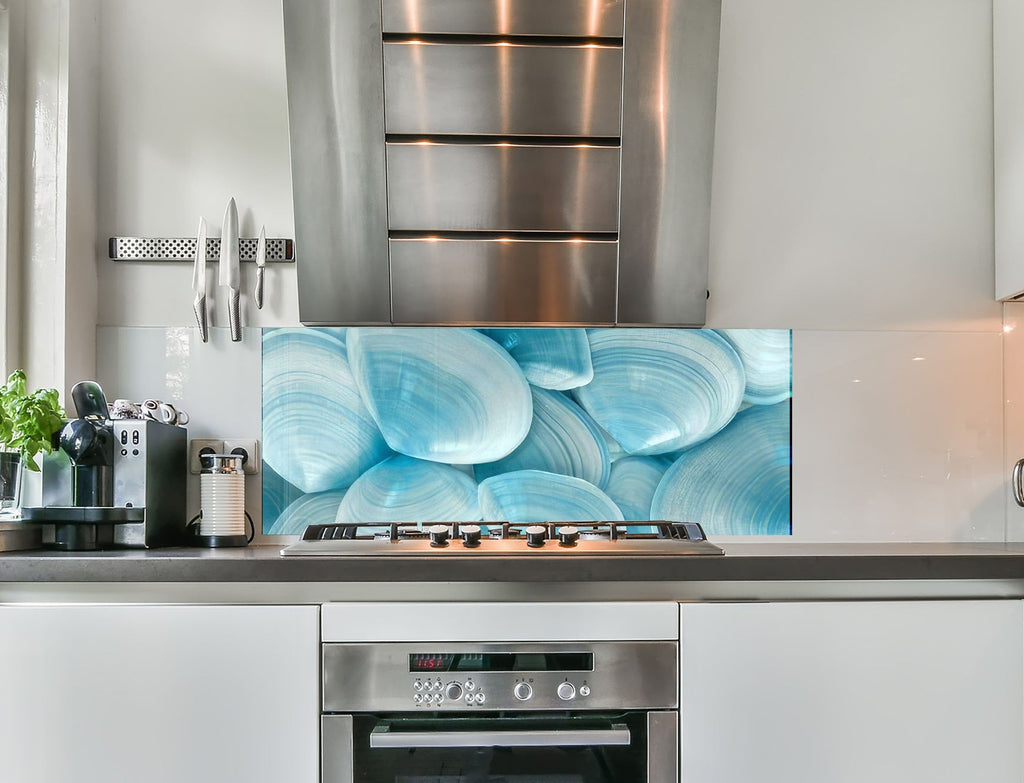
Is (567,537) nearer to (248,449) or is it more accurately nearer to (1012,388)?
(248,449)

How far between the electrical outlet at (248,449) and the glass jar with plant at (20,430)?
0.40 m

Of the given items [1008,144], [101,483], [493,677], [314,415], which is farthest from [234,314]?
[1008,144]

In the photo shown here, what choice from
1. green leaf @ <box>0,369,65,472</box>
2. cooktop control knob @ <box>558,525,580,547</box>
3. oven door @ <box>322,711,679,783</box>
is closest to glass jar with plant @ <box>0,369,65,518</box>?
green leaf @ <box>0,369,65,472</box>

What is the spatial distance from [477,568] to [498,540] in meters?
0.26

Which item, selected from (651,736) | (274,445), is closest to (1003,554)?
(651,736)

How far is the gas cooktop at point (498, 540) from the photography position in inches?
62.8

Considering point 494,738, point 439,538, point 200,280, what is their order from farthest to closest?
1. point 200,280
2. point 439,538
3. point 494,738

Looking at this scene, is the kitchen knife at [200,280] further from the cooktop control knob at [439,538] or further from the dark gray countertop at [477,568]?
the cooktop control knob at [439,538]

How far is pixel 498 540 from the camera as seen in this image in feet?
5.76

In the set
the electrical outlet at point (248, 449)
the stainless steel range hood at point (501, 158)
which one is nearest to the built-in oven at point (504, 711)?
the electrical outlet at point (248, 449)

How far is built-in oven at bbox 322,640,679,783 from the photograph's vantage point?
4.85 ft

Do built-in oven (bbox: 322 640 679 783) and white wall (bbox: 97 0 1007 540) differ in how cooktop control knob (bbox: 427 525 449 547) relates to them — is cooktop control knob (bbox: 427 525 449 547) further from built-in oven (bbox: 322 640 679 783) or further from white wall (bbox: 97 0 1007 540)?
white wall (bbox: 97 0 1007 540)

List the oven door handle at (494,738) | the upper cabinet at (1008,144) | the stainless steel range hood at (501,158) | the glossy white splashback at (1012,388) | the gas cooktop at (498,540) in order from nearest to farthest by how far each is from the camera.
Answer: the oven door handle at (494,738)
the gas cooktop at (498,540)
the stainless steel range hood at (501,158)
the upper cabinet at (1008,144)
the glossy white splashback at (1012,388)

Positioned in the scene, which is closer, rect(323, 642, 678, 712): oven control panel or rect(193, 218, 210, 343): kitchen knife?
rect(323, 642, 678, 712): oven control panel
